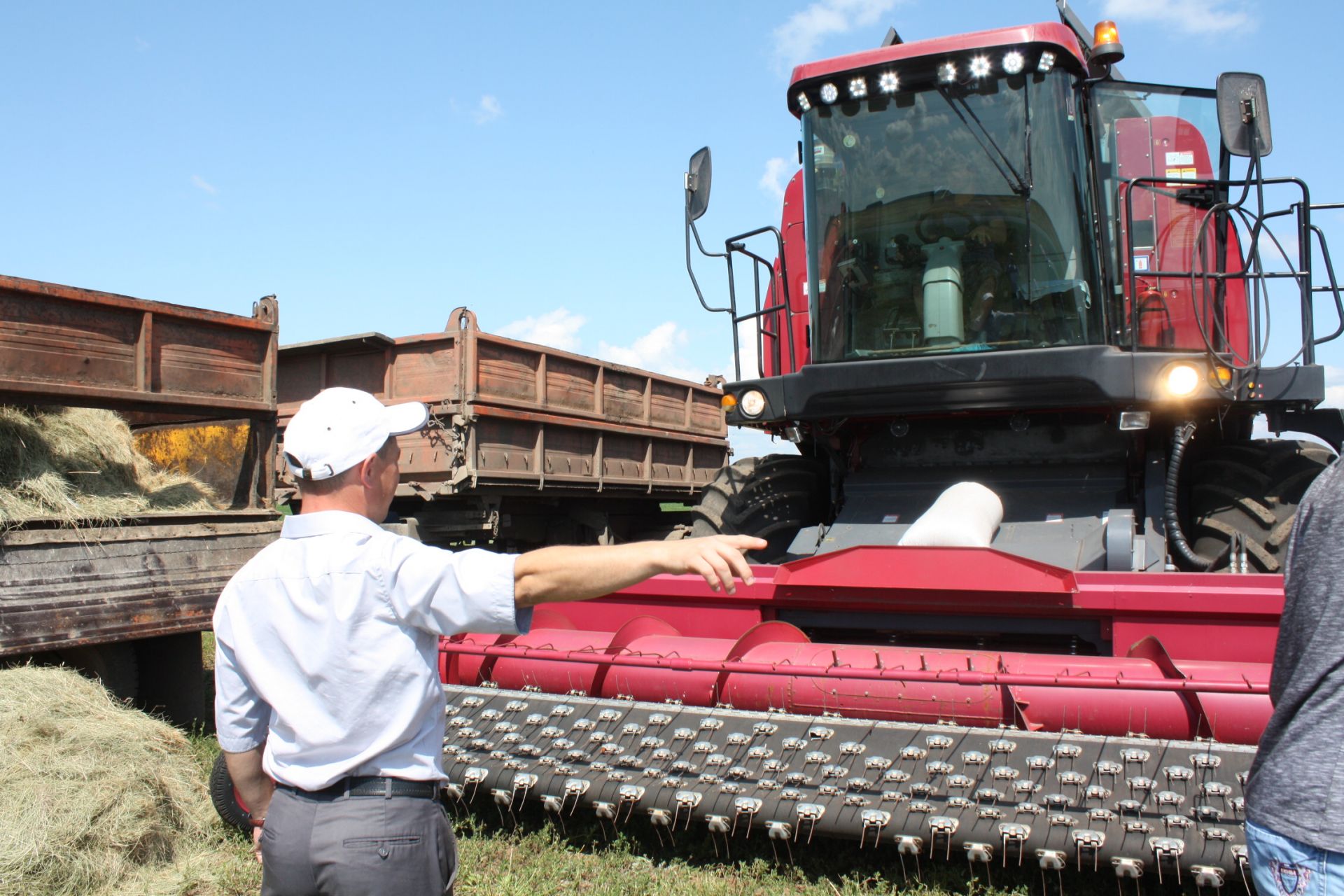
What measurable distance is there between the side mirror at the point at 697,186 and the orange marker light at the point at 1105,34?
209 cm

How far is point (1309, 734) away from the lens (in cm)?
165

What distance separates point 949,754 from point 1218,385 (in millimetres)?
2522

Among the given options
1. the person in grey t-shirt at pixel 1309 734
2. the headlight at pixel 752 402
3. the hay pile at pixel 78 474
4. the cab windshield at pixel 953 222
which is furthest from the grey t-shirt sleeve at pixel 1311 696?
the hay pile at pixel 78 474

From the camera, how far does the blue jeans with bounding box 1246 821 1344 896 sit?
62.4 inches

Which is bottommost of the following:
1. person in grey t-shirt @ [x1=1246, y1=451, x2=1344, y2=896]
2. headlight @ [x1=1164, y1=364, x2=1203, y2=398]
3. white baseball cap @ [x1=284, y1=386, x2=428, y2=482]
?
person in grey t-shirt @ [x1=1246, y1=451, x2=1344, y2=896]

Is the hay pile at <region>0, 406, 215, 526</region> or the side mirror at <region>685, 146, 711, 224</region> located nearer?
the hay pile at <region>0, 406, 215, 526</region>

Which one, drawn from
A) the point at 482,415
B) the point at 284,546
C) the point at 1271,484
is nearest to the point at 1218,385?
the point at 1271,484

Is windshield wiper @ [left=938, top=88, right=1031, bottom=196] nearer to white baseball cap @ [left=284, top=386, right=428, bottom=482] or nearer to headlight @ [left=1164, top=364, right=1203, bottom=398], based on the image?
headlight @ [left=1164, top=364, right=1203, bottom=398]

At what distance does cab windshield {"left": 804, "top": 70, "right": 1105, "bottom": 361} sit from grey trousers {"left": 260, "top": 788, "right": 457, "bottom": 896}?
3.88 meters

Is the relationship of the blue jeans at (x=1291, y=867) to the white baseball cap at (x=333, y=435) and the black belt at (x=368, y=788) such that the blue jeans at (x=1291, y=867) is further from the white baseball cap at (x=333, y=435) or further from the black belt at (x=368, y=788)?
the white baseball cap at (x=333, y=435)

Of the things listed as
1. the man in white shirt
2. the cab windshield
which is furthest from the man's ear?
the cab windshield

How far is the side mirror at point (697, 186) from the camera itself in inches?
218

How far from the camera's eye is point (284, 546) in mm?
2102

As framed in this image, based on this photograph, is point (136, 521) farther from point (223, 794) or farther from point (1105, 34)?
point (1105, 34)
